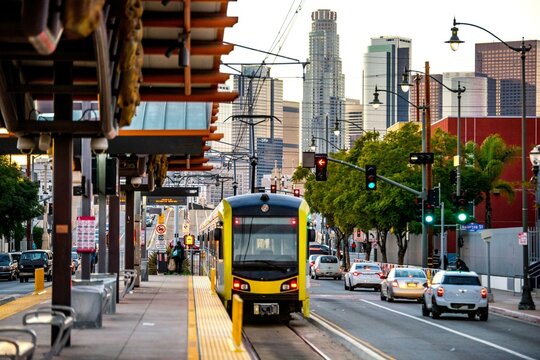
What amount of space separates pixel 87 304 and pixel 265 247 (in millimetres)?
8465

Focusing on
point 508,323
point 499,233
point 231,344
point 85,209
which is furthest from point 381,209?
point 231,344

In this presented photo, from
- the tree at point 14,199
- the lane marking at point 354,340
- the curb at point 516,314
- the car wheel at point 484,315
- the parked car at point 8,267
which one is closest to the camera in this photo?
the lane marking at point 354,340

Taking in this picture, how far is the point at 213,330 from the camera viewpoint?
24.5 metres

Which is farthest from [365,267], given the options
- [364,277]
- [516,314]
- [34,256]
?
[34,256]

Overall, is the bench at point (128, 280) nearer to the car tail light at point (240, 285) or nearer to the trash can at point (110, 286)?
the car tail light at point (240, 285)

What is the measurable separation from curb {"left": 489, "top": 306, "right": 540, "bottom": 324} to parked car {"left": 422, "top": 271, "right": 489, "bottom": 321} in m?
1.71

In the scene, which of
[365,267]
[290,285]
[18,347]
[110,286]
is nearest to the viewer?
[18,347]

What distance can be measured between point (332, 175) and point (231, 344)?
75141 millimetres

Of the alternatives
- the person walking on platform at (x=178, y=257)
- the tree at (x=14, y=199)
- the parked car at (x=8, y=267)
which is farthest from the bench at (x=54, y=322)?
the tree at (x=14, y=199)

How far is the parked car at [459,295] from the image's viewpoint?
36.3 metres

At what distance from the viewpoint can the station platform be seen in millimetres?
19922

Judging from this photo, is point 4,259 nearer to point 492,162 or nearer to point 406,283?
point 406,283

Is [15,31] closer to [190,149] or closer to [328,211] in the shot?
[190,149]

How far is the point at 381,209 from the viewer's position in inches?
3031
